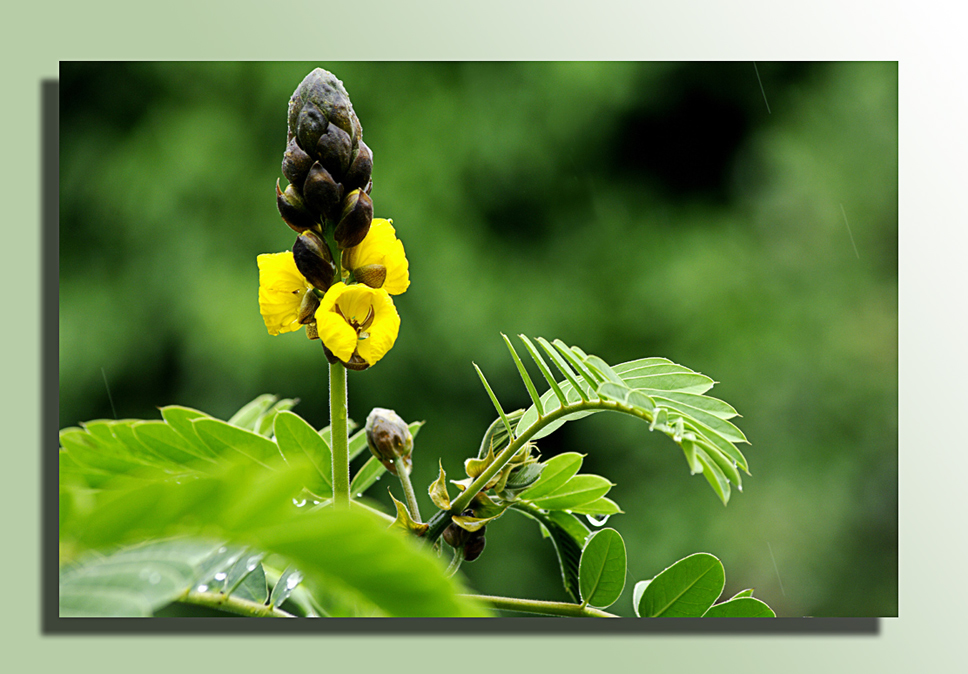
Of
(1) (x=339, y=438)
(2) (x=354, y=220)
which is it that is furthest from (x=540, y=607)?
(2) (x=354, y=220)

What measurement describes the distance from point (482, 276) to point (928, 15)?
138 centimetres

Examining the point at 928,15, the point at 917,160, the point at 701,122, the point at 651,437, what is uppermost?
the point at 701,122

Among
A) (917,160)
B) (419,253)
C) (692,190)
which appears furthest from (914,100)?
(419,253)

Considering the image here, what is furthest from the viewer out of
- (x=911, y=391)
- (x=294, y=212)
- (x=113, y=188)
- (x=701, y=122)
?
(x=701, y=122)

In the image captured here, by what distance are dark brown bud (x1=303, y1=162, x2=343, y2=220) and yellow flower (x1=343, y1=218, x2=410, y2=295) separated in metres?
0.03

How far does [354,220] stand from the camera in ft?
1.61

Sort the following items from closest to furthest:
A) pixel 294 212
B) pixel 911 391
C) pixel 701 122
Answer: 1. pixel 294 212
2. pixel 911 391
3. pixel 701 122

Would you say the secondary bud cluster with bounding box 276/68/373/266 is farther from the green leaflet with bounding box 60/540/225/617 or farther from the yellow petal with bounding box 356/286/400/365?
the green leaflet with bounding box 60/540/225/617

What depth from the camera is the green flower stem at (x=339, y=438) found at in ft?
1.65

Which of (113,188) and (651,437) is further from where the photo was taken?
(651,437)

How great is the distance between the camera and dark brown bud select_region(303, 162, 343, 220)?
1.60 ft

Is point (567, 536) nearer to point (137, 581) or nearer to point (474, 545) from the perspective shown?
point (474, 545)

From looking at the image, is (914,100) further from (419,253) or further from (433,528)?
(419,253)

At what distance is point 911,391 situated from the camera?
1.05m
